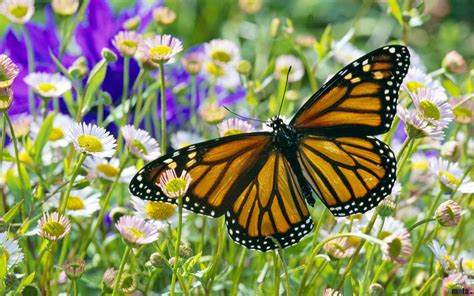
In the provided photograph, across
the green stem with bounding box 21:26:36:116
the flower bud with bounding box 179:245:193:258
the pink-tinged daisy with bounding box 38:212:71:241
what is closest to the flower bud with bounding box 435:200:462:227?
the flower bud with bounding box 179:245:193:258

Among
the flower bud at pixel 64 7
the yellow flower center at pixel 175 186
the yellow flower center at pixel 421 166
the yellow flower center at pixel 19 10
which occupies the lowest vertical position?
the yellow flower center at pixel 175 186

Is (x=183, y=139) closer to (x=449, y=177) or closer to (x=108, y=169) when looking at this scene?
(x=108, y=169)

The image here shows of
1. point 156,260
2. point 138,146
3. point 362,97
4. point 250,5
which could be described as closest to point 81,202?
point 138,146

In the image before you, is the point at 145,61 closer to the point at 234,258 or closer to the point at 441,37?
the point at 234,258

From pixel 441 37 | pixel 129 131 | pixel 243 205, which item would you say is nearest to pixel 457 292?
pixel 243 205

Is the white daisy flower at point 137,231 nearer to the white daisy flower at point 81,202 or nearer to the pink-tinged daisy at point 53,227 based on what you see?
the pink-tinged daisy at point 53,227

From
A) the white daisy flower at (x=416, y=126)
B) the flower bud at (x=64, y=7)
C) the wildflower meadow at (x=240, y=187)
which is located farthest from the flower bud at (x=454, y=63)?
the flower bud at (x=64, y=7)

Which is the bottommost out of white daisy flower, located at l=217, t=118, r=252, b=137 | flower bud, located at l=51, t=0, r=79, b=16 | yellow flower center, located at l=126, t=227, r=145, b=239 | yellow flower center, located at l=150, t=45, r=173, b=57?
yellow flower center, located at l=126, t=227, r=145, b=239

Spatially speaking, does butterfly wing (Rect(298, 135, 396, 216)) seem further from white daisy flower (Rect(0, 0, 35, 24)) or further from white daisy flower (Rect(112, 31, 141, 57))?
white daisy flower (Rect(0, 0, 35, 24))
